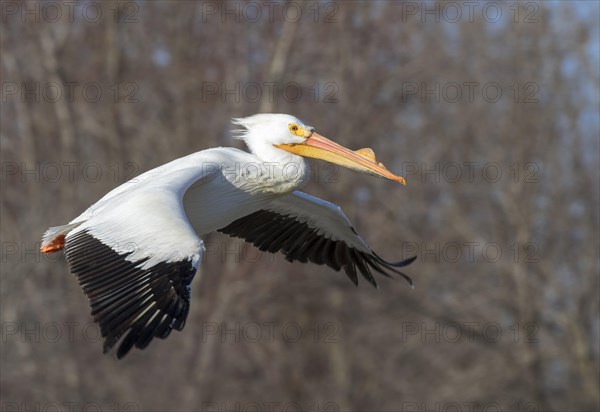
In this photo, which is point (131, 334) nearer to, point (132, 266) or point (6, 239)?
point (132, 266)

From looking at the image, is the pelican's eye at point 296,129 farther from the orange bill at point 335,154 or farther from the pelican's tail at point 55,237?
the pelican's tail at point 55,237

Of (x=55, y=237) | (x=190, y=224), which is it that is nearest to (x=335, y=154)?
(x=190, y=224)

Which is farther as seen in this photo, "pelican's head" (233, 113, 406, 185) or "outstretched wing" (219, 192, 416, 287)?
"outstretched wing" (219, 192, 416, 287)

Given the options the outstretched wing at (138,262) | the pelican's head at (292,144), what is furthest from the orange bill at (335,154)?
the outstretched wing at (138,262)

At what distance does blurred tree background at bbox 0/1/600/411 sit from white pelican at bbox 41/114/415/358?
11042mm

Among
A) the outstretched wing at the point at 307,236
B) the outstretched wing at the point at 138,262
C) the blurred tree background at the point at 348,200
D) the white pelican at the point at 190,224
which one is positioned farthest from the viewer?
the blurred tree background at the point at 348,200

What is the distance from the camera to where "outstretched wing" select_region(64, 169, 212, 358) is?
6.81m

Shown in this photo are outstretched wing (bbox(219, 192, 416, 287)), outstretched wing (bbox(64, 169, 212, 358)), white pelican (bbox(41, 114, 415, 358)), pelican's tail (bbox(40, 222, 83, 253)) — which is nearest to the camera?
outstretched wing (bbox(64, 169, 212, 358))

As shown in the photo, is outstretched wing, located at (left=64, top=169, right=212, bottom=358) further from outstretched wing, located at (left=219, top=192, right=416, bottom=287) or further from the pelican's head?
outstretched wing, located at (left=219, top=192, right=416, bottom=287)

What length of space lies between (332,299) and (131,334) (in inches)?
641

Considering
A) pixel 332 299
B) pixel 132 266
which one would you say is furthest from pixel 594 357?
A: pixel 132 266

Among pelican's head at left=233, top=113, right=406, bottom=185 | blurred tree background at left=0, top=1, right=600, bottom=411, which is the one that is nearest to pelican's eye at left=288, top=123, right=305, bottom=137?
pelican's head at left=233, top=113, right=406, bottom=185

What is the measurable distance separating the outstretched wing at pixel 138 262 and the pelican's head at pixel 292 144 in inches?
38.7

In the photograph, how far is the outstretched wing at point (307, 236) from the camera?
9.74 metres
